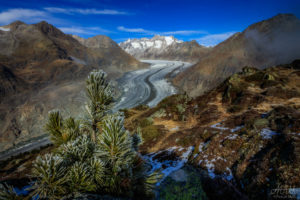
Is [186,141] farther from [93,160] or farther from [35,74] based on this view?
[35,74]

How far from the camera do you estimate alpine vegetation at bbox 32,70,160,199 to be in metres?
2.11

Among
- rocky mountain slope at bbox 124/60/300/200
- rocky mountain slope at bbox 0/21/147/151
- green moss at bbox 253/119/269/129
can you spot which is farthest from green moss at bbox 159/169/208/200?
rocky mountain slope at bbox 0/21/147/151

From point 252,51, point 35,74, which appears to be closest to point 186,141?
point 252,51

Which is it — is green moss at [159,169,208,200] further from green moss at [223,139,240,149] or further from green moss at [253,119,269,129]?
green moss at [253,119,269,129]

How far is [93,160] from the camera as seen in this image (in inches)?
101

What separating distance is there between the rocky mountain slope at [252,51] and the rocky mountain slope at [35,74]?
180 ft

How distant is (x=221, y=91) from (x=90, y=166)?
2116cm

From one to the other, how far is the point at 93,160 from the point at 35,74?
13255 cm

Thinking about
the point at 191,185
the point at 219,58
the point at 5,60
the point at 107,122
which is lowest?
the point at 191,185

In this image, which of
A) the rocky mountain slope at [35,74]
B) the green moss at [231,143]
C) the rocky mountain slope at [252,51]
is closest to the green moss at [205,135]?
the green moss at [231,143]

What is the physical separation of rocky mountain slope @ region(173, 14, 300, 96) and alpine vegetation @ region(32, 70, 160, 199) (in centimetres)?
6463

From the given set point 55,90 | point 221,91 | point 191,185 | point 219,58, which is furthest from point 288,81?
point 55,90

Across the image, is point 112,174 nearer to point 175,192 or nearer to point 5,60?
point 175,192

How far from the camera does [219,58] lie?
2948 inches
